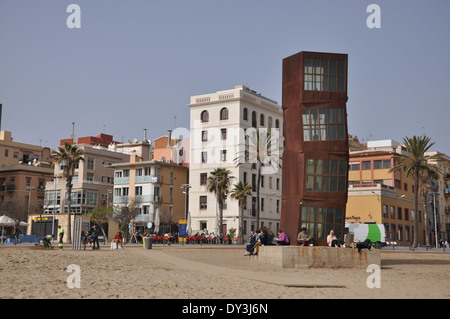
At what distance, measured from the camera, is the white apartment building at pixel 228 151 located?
7581 centimetres

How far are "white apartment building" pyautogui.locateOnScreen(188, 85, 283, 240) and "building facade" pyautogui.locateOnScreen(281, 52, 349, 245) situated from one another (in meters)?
46.3

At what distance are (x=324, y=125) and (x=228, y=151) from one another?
166 feet

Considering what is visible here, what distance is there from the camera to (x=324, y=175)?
26344 mm

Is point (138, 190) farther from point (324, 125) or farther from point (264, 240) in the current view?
point (324, 125)

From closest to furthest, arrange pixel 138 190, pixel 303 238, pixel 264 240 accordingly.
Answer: pixel 303 238 < pixel 264 240 < pixel 138 190

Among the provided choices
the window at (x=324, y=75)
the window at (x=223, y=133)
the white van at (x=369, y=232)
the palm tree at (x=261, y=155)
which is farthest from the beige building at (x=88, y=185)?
the window at (x=324, y=75)

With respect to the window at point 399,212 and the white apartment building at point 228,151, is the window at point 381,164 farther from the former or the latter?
the white apartment building at point 228,151

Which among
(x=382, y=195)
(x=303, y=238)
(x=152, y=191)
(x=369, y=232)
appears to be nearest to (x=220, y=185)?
(x=152, y=191)

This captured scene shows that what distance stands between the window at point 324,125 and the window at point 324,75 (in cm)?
112

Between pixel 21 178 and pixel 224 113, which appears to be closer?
pixel 224 113

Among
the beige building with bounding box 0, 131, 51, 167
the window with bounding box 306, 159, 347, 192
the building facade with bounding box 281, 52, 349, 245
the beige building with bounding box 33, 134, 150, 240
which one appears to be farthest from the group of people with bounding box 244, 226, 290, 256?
the beige building with bounding box 0, 131, 51, 167

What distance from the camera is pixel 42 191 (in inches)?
3501
